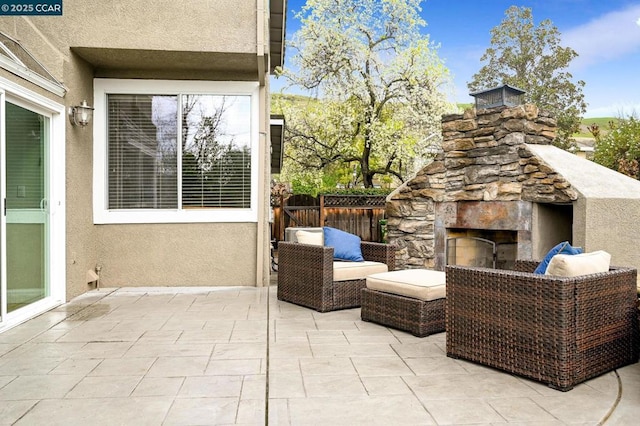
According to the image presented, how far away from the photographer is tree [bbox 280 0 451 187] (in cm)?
1491

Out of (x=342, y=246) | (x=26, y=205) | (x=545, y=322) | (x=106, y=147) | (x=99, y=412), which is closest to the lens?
(x=99, y=412)

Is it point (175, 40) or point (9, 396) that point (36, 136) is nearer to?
point (175, 40)

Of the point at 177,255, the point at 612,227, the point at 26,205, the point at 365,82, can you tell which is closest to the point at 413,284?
the point at 612,227

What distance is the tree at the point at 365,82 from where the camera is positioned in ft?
48.9

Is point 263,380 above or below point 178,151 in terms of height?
below

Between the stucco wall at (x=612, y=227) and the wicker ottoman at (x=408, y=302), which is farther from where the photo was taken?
the stucco wall at (x=612, y=227)

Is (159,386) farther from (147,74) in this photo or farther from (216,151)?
(147,74)

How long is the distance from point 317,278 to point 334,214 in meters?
6.77

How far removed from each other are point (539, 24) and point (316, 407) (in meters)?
27.8

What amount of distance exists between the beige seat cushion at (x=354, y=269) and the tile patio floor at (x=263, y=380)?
0.61 metres

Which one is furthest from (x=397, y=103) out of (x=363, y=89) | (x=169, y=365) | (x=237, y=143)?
(x=169, y=365)

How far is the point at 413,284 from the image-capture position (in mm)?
4508

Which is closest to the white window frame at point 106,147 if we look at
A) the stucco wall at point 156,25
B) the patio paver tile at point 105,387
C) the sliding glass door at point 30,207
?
the stucco wall at point 156,25

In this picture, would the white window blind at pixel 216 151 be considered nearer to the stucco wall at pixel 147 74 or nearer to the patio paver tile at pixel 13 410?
the stucco wall at pixel 147 74
